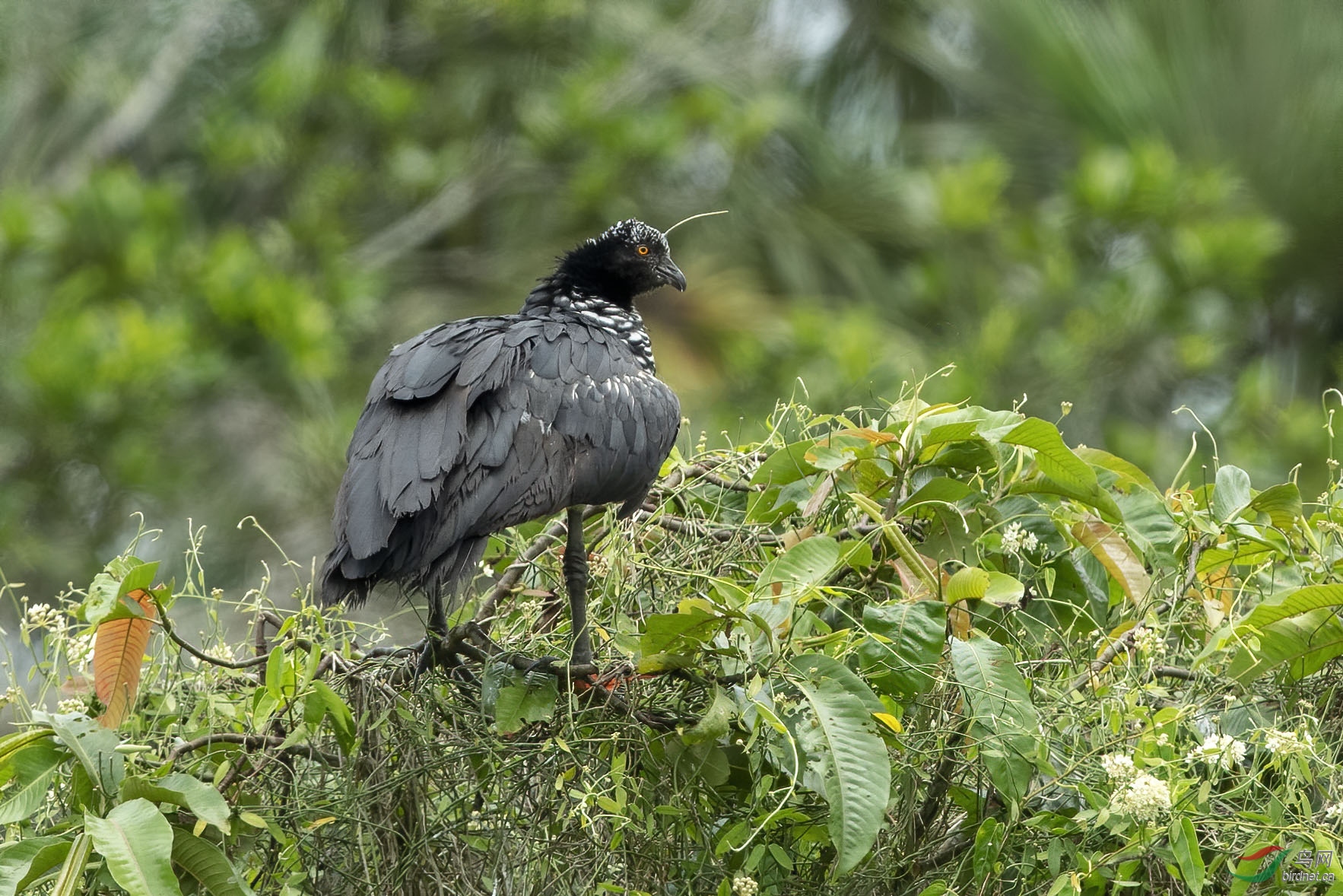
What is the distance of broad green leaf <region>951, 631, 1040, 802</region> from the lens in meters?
1.78

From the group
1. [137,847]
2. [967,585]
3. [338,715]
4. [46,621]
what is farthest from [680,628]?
[46,621]

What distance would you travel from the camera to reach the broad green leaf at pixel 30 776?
73.4 inches

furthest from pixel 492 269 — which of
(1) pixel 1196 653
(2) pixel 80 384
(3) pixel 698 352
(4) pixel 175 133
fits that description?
(1) pixel 1196 653

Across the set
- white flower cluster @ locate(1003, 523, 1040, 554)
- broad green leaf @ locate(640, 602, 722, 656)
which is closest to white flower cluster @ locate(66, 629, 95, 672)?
broad green leaf @ locate(640, 602, 722, 656)

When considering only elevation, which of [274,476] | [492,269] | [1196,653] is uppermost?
[1196,653]

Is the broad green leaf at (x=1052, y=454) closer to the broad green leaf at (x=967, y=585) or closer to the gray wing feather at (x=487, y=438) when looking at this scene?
the broad green leaf at (x=967, y=585)

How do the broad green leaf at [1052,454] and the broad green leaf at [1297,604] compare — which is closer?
the broad green leaf at [1297,604]

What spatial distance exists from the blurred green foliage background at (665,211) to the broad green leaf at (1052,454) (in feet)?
9.82

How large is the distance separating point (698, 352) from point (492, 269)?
1.26 metres

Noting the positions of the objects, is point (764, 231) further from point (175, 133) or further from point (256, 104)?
point (175, 133)

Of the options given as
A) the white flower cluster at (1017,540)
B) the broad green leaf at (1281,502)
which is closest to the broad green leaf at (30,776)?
the white flower cluster at (1017,540)

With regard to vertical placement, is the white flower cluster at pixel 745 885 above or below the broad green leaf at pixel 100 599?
below

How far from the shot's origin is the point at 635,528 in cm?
243

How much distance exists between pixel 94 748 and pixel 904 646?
1.04m
